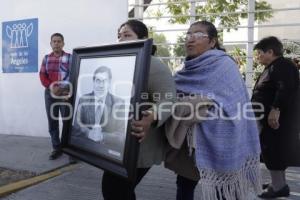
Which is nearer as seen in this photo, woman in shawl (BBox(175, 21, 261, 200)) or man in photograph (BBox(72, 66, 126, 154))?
man in photograph (BBox(72, 66, 126, 154))

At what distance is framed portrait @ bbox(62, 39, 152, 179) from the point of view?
2043mm

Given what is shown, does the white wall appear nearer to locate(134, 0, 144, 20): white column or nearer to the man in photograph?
locate(134, 0, 144, 20): white column

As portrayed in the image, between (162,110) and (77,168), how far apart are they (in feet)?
11.6

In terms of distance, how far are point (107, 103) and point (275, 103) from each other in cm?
224

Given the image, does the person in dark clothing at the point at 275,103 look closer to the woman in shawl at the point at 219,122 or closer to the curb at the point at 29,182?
the woman in shawl at the point at 219,122

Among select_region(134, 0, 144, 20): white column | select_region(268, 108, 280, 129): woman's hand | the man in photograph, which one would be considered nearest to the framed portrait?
the man in photograph

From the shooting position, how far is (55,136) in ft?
19.1

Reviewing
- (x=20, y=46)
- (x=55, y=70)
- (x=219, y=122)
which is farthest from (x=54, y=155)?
(x=219, y=122)

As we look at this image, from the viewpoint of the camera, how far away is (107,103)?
221 centimetres

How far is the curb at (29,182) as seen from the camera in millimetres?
4504

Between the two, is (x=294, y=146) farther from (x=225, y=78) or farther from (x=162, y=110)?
(x=162, y=110)

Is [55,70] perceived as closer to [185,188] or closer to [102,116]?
[185,188]

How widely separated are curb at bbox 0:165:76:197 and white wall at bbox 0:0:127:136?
6.67 ft

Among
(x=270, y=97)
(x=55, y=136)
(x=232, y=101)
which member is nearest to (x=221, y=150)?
(x=232, y=101)
